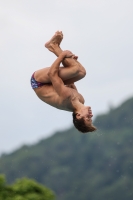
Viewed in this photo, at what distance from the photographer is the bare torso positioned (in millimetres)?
13266

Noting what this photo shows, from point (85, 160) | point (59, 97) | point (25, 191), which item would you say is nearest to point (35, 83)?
point (59, 97)

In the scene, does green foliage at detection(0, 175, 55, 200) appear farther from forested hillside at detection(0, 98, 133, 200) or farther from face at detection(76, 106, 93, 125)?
forested hillside at detection(0, 98, 133, 200)

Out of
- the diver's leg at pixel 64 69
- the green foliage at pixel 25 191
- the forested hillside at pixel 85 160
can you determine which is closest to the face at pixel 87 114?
the diver's leg at pixel 64 69

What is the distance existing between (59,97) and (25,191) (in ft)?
22.5

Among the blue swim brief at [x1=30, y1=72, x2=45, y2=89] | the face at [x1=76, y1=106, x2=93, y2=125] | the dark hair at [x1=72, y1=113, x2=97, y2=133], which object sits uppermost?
the blue swim brief at [x1=30, y1=72, x2=45, y2=89]

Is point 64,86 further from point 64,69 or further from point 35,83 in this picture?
point 35,83

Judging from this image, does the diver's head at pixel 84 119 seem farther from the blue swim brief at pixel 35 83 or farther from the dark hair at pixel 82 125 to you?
the blue swim brief at pixel 35 83

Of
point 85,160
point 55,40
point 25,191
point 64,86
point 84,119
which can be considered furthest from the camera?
point 85,160

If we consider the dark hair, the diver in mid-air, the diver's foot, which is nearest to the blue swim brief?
the diver in mid-air

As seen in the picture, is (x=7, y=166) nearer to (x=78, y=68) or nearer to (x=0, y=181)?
(x=0, y=181)

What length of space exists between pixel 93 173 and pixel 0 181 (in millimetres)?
A: 45106

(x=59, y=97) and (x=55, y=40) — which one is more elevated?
(x=55, y=40)

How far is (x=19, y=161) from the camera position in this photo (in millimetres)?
66125

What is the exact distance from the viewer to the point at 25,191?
19.8m
